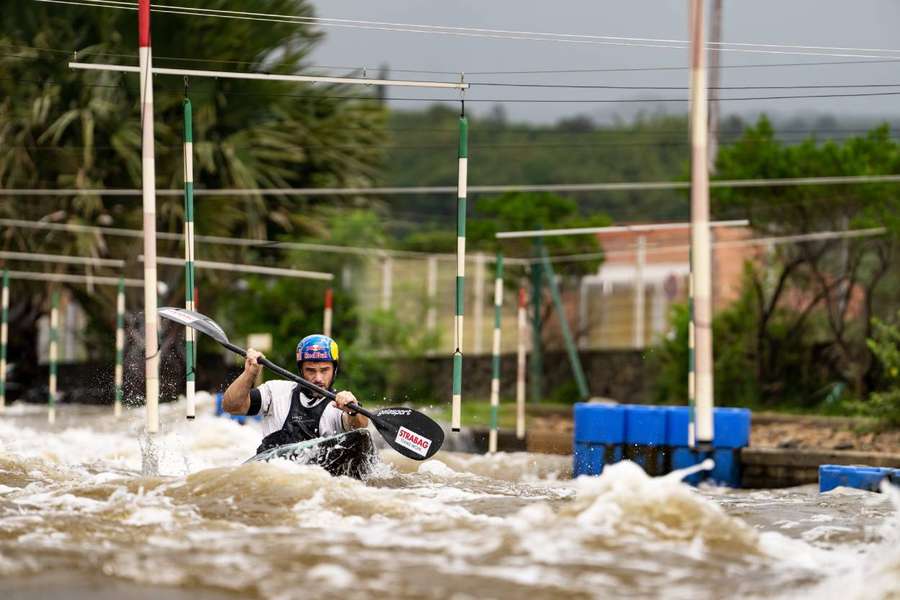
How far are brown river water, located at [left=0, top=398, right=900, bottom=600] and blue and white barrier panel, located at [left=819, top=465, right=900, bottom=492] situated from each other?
107cm

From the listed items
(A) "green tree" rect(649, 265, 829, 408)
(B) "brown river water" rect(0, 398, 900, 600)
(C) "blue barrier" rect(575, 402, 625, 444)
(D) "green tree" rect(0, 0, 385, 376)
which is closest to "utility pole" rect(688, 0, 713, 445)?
(B) "brown river water" rect(0, 398, 900, 600)

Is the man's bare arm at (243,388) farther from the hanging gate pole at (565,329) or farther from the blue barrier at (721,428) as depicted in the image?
the hanging gate pole at (565,329)

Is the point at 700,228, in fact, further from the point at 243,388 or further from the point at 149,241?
the point at 149,241

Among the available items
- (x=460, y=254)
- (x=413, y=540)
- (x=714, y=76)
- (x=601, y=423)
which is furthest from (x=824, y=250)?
(x=413, y=540)

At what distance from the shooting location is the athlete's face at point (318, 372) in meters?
9.88

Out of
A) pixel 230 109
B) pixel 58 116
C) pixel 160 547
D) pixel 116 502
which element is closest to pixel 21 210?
pixel 58 116

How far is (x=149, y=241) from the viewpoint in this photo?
946cm

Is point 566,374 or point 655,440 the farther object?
point 566,374

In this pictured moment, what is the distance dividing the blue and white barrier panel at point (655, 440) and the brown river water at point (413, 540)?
414 cm

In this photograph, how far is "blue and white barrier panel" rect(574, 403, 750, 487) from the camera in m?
14.5

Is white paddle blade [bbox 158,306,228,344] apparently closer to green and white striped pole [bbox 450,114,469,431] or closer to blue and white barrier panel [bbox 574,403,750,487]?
green and white striped pole [bbox 450,114,469,431]

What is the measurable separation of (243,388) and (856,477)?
5077 millimetres

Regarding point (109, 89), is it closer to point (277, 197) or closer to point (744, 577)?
point (277, 197)

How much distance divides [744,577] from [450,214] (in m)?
47.9
